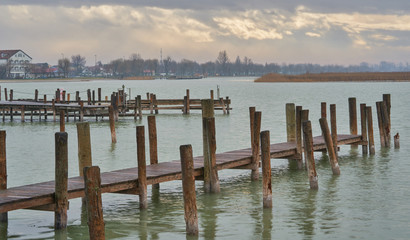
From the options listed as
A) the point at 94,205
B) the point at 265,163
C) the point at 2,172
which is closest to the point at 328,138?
the point at 265,163

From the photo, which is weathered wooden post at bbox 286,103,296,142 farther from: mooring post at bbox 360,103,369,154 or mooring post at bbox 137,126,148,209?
mooring post at bbox 137,126,148,209

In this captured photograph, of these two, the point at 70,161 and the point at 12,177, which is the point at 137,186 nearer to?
the point at 12,177

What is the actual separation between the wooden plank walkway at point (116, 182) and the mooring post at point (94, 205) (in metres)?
2.31

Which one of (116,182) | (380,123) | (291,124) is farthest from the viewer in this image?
(380,123)

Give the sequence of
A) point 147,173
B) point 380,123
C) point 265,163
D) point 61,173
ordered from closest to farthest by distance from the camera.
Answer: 1. point 61,173
2. point 265,163
3. point 147,173
4. point 380,123

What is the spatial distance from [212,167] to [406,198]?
14.6 feet

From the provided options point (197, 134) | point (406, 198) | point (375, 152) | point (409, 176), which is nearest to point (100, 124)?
point (197, 134)

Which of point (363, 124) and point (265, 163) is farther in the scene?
point (363, 124)

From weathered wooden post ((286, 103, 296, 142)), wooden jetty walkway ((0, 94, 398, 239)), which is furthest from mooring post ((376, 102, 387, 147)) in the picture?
weathered wooden post ((286, 103, 296, 142))

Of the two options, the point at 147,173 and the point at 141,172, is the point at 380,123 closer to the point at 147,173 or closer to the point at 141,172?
the point at 147,173

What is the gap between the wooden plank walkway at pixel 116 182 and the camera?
11508mm

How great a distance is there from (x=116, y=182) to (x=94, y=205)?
3558mm

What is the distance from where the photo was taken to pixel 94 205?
9531 millimetres

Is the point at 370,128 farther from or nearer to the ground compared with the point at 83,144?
nearer to the ground
